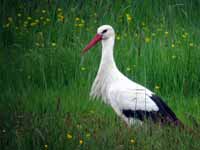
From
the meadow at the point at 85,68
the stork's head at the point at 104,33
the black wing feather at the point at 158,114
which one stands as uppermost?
the stork's head at the point at 104,33

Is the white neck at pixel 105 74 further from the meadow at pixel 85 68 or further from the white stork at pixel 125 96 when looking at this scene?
the meadow at pixel 85 68

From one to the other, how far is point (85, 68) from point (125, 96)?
1.03 meters

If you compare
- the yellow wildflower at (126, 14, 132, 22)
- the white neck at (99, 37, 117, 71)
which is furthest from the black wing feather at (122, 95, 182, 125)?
the yellow wildflower at (126, 14, 132, 22)

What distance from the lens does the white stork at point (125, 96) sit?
264 inches

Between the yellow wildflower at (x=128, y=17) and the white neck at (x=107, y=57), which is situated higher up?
the yellow wildflower at (x=128, y=17)

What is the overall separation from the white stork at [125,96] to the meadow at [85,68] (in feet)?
0.42

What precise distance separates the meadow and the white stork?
127mm

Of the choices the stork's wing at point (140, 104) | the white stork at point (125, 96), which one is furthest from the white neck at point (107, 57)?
the stork's wing at point (140, 104)

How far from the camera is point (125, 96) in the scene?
689cm

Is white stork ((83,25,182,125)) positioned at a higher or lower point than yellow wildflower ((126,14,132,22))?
lower

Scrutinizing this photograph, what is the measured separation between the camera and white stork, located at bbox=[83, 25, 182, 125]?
264 inches

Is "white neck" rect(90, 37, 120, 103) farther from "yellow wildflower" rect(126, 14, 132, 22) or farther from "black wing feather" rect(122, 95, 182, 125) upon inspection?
"yellow wildflower" rect(126, 14, 132, 22)

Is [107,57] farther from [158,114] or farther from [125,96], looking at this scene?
[158,114]

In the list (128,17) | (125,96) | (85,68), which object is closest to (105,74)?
(125,96)
